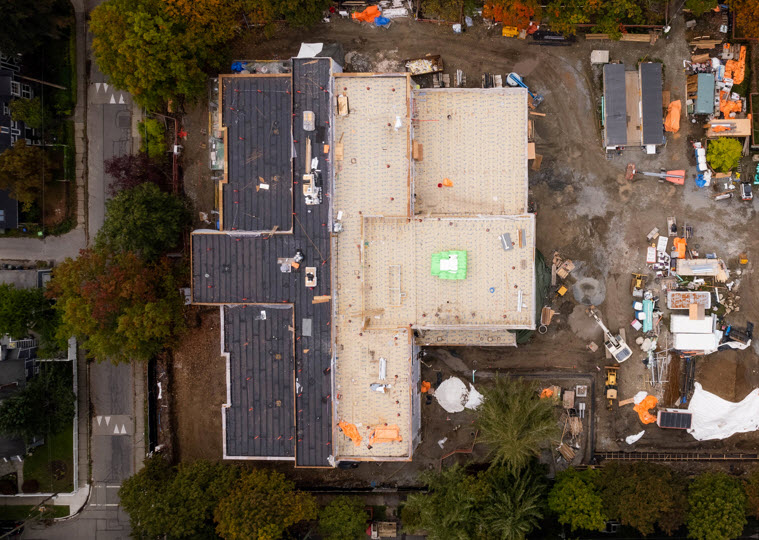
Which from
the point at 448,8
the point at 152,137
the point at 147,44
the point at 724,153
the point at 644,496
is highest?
the point at 448,8

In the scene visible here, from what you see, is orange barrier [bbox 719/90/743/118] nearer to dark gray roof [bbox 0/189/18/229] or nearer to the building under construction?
the building under construction

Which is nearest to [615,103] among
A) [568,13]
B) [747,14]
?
[568,13]

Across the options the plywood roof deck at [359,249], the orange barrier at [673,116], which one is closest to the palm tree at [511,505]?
the plywood roof deck at [359,249]

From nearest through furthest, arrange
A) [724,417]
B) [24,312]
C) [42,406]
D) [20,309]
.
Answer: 1. [20,309]
2. [24,312]
3. [42,406]
4. [724,417]

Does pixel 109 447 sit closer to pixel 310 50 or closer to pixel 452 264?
pixel 452 264

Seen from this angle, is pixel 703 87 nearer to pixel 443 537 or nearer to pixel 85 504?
pixel 443 537

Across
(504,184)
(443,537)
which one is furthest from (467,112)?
(443,537)

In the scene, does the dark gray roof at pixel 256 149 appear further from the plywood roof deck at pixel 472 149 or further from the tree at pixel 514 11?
the tree at pixel 514 11

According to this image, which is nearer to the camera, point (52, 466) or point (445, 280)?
point (445, 280)
